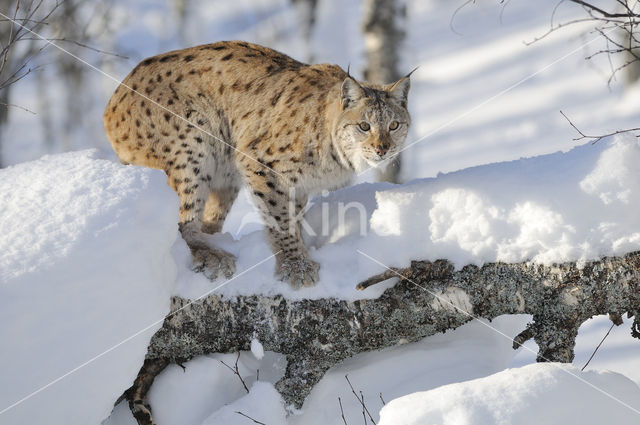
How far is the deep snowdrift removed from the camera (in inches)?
143

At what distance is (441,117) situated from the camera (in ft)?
44.1

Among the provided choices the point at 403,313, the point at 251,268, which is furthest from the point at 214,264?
the point at 403,313

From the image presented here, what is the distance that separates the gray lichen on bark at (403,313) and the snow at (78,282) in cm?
35

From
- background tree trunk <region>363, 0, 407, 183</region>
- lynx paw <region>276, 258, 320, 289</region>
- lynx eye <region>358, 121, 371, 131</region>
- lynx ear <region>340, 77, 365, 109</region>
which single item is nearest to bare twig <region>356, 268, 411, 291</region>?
lynx paw <region>276, 258, 320, 289</region>

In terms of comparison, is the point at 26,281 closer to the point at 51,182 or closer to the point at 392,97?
the point at 51,182

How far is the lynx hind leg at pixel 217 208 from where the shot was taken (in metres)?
5.48

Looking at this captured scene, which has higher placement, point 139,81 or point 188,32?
point 188,32

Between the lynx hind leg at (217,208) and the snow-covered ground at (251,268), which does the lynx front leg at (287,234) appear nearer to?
the snow-covered ground at (251,268)

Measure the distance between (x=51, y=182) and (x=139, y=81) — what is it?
1.46 metres

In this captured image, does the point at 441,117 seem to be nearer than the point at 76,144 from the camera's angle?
Yes

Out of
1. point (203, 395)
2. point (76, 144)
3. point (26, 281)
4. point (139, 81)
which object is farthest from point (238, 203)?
point (76, 144)

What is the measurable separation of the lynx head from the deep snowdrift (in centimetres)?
57

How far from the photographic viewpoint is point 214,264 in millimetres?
4109

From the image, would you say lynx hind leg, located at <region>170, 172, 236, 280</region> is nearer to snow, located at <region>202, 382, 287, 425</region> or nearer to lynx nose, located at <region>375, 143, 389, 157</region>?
snow, located at <region>202, 382, 287, 425</region>
